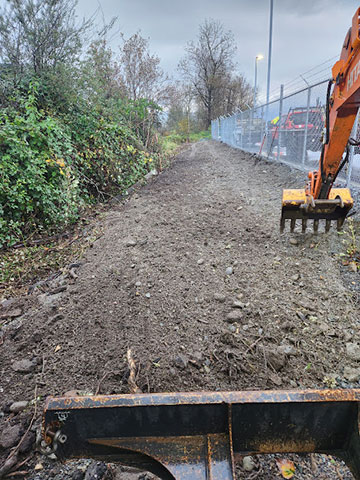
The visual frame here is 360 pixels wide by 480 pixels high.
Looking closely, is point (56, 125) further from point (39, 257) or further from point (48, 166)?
point (39, 257)

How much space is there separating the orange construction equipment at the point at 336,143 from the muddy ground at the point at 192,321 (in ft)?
1.59

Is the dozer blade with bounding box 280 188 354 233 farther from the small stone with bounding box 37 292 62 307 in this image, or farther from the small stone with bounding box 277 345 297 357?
the small stone with bounding box 37 292 62 307

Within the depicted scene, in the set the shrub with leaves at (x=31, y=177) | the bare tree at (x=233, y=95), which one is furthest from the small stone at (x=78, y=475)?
the bare tree at (x=233, y=95)

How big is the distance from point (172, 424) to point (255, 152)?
40.3ft

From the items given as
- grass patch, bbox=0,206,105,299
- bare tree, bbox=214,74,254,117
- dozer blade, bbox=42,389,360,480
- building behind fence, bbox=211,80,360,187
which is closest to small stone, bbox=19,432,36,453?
dozer blade, bbox=42,389,360,480

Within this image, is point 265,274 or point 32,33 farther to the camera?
point 32,33

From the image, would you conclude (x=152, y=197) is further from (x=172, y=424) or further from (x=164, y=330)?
(x=172, y=424)

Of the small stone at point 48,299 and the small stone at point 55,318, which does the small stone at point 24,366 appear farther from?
the small stone at point 48,299

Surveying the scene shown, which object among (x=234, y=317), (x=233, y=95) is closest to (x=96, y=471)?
(x=234, y=317)

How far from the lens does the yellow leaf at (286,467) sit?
1441 mm

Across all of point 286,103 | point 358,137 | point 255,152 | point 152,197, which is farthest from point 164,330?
point 255,152

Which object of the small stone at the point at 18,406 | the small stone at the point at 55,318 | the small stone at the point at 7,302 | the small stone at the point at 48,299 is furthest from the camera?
the small stone at the point at 7,302

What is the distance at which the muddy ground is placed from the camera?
1913 mm

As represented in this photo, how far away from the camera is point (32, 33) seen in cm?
527
